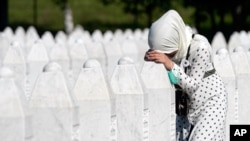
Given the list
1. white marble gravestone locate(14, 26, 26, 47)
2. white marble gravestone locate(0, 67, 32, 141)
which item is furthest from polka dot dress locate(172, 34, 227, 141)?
white marble gravestone locate(14, 26, 26, 47)

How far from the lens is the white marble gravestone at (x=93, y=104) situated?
18.0 feet

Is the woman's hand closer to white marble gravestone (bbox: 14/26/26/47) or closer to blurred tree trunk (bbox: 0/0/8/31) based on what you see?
white marble gravestone (bbox: 14/26/26/47)

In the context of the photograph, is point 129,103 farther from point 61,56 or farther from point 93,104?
point 61,56

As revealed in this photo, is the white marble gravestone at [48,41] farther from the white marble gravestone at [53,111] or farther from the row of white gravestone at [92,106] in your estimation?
the white marble gravestone at [53,111]

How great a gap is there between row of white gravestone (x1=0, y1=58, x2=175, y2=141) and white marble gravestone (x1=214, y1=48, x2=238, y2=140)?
2.47ft

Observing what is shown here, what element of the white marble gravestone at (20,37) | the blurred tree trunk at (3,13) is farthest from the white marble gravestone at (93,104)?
the blurred tree trunk at (3,13)

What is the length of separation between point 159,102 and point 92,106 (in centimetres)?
90

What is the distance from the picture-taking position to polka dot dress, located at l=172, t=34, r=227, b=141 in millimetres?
5441

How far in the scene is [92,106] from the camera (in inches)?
217

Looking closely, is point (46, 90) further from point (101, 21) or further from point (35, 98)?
point (101, 21)

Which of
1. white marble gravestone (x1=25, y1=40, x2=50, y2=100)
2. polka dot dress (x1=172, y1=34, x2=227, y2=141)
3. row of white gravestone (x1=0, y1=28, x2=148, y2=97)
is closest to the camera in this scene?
polka dot dress (x1=172, y1=34, x2=227, y2=141)

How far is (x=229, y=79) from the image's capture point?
276 inches

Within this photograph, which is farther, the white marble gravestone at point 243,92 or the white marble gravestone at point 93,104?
the white marble gravestone at point 243,92

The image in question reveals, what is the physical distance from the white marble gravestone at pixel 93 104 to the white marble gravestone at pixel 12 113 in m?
0.73
